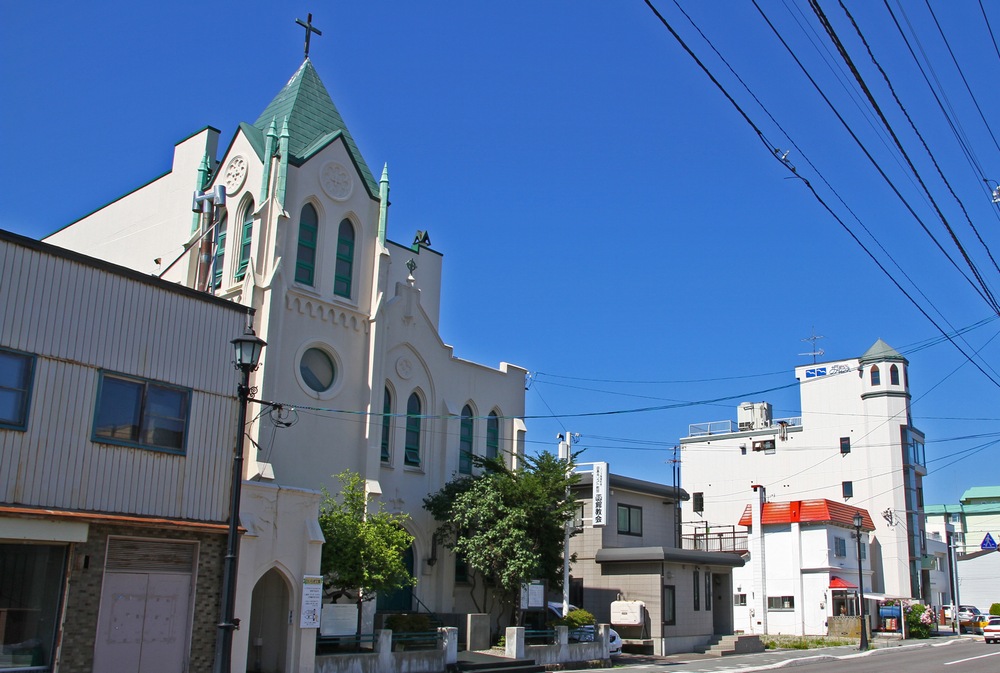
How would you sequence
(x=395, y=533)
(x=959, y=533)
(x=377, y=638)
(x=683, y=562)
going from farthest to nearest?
(x=959, y=533)
(x=683, y=562)
(x=395, y=533)
(x=377, y=638)

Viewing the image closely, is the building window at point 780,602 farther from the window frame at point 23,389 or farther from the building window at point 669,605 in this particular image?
the window frame at point 23,389

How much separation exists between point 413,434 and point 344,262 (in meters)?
6.25

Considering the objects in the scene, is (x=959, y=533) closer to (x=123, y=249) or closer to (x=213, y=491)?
(x=123, y=249)

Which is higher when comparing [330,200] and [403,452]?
[330,200]

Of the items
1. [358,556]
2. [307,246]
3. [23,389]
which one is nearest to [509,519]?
[358,556]

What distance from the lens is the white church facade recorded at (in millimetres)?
60031

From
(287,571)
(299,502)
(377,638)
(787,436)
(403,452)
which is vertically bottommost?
(377,638)

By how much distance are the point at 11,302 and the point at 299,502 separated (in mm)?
7579

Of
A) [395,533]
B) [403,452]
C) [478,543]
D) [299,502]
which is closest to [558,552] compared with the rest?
[478,543]

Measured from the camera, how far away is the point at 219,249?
1150 inches

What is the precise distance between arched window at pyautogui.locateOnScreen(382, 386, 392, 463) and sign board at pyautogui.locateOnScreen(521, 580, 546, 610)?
592cm

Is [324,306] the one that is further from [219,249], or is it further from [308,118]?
[308,118]

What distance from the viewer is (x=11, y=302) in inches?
594

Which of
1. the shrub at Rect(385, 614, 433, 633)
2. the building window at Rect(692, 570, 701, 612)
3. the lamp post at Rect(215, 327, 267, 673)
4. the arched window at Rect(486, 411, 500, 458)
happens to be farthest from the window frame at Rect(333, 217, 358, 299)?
the building window at Rect(692, 570, 701, 612)
